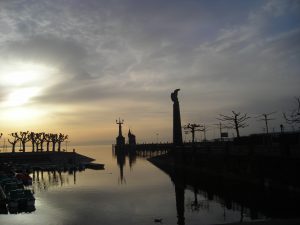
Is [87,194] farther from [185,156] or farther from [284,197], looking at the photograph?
[185,156]

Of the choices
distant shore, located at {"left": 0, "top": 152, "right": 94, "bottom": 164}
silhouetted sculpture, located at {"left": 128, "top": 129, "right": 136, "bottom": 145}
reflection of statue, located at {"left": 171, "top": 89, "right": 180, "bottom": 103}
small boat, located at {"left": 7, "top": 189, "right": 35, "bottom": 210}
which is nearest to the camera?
small boat, located at {"left": 7, "top": 189, "right": 35, "bottom": 210}

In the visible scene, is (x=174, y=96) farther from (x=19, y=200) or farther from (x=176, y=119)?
(x=19, y=200)

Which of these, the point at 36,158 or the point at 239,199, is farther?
the point at 36,158

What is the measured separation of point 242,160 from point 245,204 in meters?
15.7

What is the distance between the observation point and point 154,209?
4162 cm

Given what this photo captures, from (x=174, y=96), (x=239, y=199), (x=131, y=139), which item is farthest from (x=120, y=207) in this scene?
(x=131, y=139)

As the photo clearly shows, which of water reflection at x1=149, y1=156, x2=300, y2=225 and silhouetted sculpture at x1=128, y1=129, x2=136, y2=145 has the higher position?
silhouetted sculpture at x1=128, y1=129, x2=136, y2=145

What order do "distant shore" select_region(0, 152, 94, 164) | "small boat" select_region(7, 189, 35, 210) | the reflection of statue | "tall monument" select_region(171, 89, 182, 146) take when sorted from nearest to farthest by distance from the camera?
"small boat" select_region(7, 189, 35, 210)
"tall monument" select_region(171, 89, 182, 146)
the reflection of statue
"distant shore" select_region(0, 152, 94, 164)

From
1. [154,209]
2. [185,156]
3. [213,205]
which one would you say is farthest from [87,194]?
[185,156]

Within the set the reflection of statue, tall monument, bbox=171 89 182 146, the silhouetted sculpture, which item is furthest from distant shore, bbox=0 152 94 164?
the silhouetted sculpture

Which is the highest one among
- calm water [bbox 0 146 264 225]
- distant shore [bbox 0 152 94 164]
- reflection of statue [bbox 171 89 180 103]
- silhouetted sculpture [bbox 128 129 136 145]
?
reflection of statue [bbox 171 89 180 103]

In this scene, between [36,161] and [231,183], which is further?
[36,161]

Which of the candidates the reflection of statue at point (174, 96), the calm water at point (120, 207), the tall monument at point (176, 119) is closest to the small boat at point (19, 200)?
the calm water at point (120, 207)

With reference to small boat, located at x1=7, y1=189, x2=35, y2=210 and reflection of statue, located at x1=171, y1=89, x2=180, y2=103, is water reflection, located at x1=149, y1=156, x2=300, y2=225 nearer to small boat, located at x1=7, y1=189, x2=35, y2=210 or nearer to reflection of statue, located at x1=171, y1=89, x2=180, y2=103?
small boat, located at x1=7, y1=189, x2=35, y2=210
